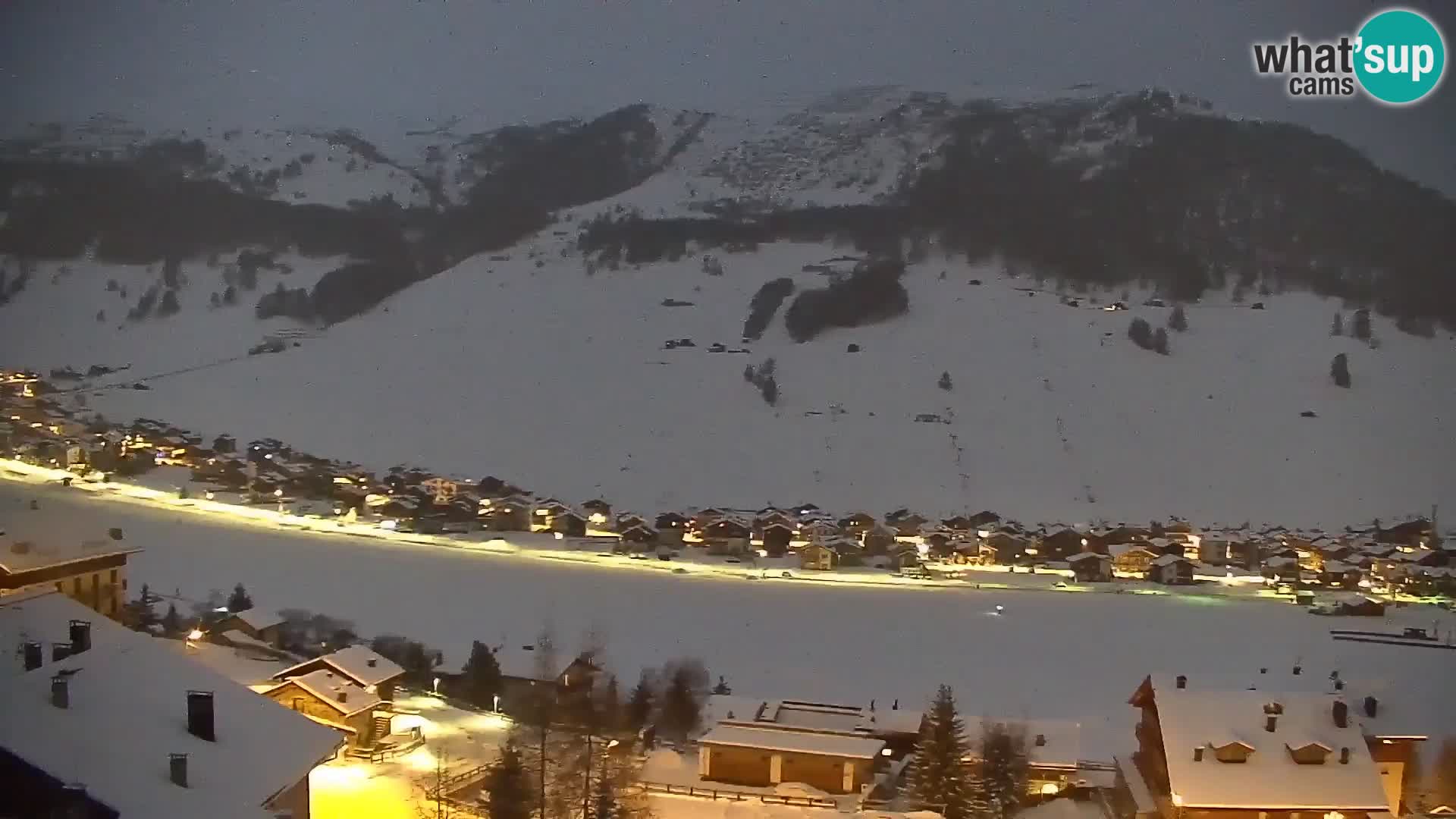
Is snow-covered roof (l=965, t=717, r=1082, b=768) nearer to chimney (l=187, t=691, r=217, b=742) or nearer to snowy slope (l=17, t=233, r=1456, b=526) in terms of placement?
chimney (l=187, t=691, r=217, b=742)

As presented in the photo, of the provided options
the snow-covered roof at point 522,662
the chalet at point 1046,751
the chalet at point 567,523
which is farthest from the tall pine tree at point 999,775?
the chalet at point 567,523

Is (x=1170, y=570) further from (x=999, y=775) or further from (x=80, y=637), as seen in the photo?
(x=80, y=637)

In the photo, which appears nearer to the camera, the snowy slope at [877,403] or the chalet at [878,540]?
the chalet at [878,540]

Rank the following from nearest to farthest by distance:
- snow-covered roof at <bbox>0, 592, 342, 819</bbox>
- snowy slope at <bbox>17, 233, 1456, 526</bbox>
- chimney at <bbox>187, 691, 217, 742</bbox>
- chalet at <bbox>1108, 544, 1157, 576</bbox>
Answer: snow-covered roof at <bbox>0, 592, 342, 819</bbox>, chimney at <bbox>187, 691, 217, 742</bbox>, chalet at <bbox>1108, 544, 1157, 576</bbox>, snowy slope at <bbox>17, 233, 1456, 526</bbox>

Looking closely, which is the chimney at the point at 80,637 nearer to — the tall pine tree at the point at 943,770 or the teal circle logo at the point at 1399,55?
the tall pine tree at the point at 943,770

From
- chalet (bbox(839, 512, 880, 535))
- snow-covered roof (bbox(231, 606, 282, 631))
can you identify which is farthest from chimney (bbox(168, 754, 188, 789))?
chalet (bbox(839, 512, 880, 535))

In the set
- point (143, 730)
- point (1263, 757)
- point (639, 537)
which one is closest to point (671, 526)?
point (639, 537)

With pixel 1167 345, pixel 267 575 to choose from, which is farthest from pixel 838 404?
pixel 267 575
